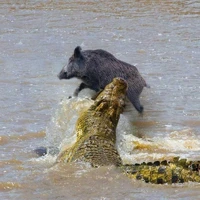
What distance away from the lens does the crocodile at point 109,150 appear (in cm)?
579

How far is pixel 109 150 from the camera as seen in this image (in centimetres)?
638

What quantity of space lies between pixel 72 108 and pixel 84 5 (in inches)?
373

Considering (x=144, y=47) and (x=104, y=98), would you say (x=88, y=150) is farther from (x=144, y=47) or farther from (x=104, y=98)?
(x=144, y=47)

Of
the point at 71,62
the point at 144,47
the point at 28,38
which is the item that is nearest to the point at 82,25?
the point at 28,38

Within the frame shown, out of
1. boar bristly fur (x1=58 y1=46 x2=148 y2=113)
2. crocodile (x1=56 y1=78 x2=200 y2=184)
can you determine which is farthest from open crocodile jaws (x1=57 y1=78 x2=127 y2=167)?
boar bristly fur (x1=58 y1=46 x2=148 y2=113)

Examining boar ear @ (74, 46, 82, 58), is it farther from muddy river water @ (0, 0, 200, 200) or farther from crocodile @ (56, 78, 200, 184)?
crocodile @ (56, 78, 200, 184)

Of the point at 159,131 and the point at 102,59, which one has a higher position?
the point at 102,59

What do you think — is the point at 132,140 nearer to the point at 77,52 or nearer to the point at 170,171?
the point at 170,171

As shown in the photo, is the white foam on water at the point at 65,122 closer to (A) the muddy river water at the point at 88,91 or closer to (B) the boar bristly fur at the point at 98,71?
(A) the muddy river water at the point at 88,91

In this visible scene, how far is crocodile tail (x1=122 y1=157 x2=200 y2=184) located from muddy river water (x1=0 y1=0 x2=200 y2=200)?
12 centimetres

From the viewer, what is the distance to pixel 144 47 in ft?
44.6

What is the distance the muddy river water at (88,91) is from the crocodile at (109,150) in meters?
0.11

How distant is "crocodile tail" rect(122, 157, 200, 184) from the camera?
18.9 feet

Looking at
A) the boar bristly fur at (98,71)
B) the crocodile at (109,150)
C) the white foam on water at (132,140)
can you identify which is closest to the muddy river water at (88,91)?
the white foam on water at (132,140)
